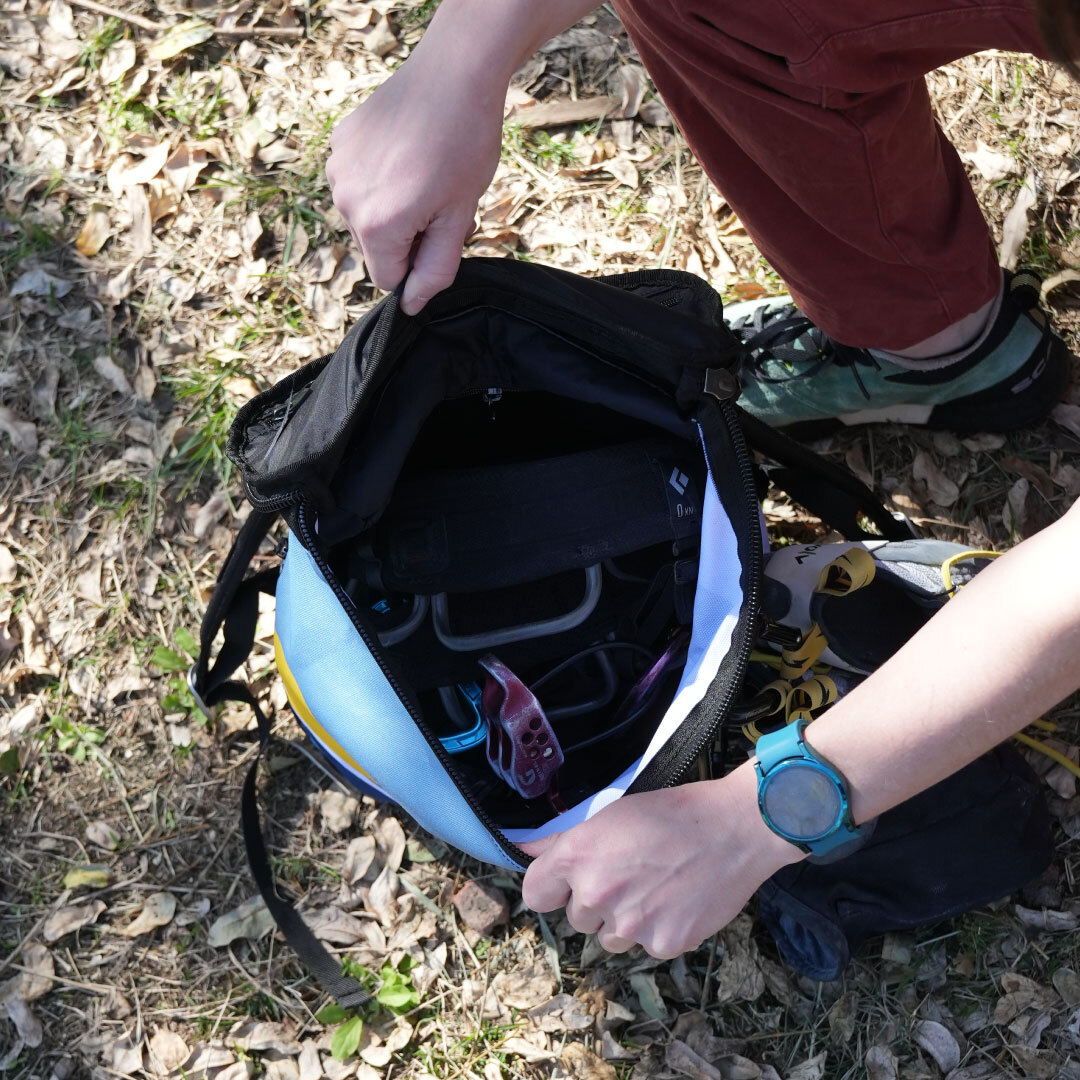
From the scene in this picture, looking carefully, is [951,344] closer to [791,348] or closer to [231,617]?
[791,348]

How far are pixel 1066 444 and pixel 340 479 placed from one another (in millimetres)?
1937

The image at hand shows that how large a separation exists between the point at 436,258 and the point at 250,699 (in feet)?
4.22

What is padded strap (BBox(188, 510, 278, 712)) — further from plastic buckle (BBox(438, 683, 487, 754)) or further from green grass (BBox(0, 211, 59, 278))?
green grass (BBox(0, 211, 59, 278))

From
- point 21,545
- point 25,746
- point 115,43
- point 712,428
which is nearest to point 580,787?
point 712,428

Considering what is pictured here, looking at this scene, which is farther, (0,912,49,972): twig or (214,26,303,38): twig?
(214,26,303,38): twig

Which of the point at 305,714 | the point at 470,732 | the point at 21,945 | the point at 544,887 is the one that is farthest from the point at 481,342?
the point at 21,945

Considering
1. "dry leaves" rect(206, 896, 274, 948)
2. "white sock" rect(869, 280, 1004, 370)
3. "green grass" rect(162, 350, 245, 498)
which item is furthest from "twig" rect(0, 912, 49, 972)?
"white sock" rect(869, 280, 1004, 370)

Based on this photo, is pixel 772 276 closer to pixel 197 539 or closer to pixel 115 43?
pixel 197 539

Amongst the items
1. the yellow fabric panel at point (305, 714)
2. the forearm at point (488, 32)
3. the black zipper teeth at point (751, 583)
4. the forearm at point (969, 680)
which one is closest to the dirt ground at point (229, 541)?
the yellow fabric panel at point (305, 714)

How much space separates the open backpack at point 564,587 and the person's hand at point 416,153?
0.75ft

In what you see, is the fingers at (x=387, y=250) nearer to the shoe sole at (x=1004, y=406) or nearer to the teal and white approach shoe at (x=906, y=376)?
the teal and white approach shoe at (x=906, y=376)

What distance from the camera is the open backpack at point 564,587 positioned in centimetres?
175

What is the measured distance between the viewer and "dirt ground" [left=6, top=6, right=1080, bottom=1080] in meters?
2.25

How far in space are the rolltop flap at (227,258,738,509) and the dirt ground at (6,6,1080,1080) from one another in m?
0.89
